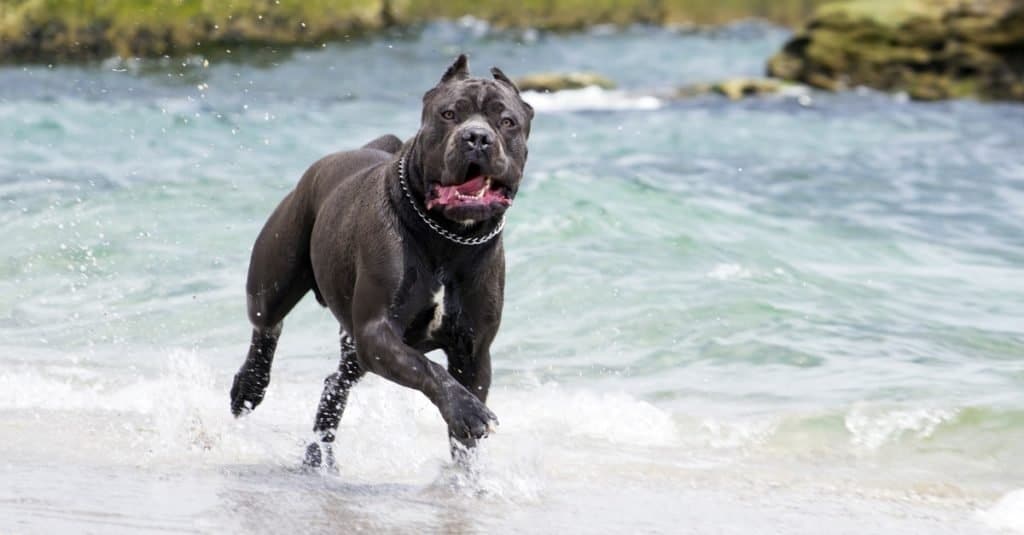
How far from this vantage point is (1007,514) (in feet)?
18.4

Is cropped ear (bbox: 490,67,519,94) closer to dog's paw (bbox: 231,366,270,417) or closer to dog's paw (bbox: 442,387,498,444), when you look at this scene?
dog's paw (bbox: 442,387,498,444)

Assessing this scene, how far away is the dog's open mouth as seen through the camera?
198 inches

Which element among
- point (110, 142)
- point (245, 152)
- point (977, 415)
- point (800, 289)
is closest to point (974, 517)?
point (977, 415)

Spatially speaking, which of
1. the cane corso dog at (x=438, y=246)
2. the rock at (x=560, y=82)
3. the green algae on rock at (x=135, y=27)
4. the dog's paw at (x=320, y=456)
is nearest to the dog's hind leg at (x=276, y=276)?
the cane corso dog at (x=438, y=246)

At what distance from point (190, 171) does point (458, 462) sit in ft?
28.5

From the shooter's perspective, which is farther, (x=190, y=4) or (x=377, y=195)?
(x=190, y=4)

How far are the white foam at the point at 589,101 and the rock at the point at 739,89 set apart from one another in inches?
36.2

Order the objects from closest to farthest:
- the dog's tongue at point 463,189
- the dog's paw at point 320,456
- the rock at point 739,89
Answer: the dog's tongue at point 463,189 < the dog's paw at point 320,456 < the rock at point 739,89

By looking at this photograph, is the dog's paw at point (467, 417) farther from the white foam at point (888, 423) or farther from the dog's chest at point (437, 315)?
the white foam at point (888, 423)

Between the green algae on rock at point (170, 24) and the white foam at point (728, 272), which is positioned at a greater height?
the white foam at point (728, 272)

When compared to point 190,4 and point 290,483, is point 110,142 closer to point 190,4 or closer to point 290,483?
point 290,483

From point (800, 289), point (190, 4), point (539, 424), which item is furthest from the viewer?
point (190, 4)

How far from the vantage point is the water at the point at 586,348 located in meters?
5.48

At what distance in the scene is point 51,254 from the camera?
33.6 ft
